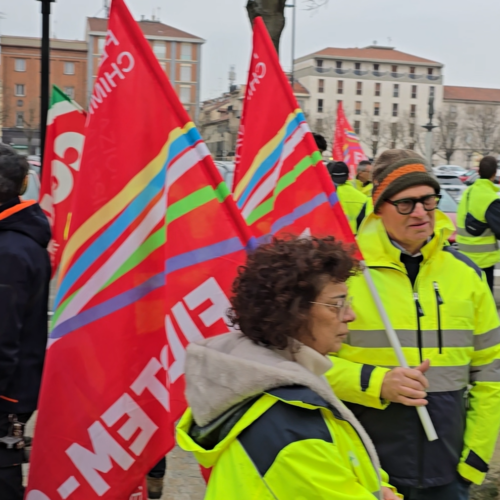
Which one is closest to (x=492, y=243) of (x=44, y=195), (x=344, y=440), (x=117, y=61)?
(x=44, y=195)

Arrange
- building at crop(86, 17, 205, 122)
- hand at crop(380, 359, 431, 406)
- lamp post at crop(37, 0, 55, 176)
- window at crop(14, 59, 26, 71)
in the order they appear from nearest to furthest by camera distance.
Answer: hand at crop(380, 359, 431, 406) < lamp post at crop(37, 0, 55, 176) < window at crop(14, 59, 26, 71) < building at crop(86, 17, 205, 122)

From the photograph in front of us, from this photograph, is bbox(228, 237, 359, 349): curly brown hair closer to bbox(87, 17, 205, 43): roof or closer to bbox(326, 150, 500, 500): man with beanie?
bbox(326, 150, 500, 500): man with beanie

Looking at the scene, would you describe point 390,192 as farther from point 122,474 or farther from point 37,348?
point 37,348

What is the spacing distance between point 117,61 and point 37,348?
1.27 metres

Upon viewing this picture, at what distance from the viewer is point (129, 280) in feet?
8.67

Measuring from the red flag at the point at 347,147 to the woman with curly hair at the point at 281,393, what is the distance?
9531 mm

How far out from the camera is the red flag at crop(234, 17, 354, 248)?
10.3ft

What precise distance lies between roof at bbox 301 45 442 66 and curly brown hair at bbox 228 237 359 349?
112m

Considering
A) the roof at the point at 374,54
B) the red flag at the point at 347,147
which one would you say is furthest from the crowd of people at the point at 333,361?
the roof at the point at 374,54

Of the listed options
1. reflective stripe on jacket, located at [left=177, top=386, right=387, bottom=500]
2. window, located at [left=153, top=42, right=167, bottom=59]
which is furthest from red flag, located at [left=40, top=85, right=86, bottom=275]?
window, located at [left=153, top=42, right=167, bottom=59]

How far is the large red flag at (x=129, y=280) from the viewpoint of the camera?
2.55m

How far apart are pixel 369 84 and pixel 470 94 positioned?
829 inches

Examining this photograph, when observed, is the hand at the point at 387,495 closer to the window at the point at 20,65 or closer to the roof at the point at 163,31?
the window at the point at 20,65

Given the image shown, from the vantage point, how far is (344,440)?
5.63 feet
